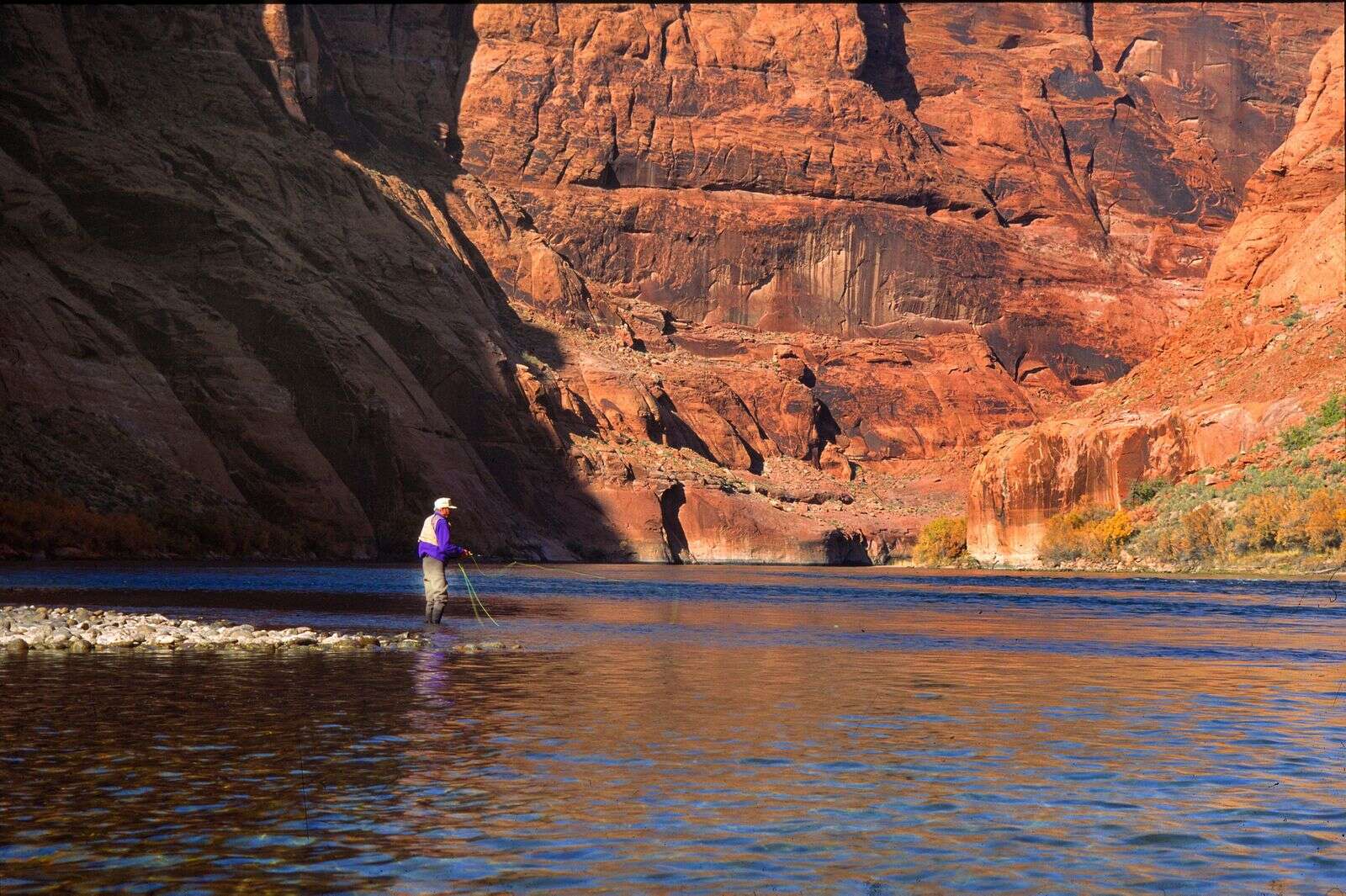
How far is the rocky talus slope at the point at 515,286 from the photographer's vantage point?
89188 millimetres

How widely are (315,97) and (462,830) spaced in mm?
130141

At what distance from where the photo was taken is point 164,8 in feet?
380

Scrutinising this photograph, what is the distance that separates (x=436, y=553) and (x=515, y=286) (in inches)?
4985

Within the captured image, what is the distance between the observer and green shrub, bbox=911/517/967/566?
118 m

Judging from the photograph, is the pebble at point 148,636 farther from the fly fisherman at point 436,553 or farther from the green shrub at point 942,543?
the green shrub at point 942,543

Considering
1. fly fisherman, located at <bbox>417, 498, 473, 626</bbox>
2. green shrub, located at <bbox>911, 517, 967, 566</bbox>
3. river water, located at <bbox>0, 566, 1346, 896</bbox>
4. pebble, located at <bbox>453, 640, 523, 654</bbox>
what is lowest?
river water, located at <bbox>0, 566, 1346, 896</bbox>

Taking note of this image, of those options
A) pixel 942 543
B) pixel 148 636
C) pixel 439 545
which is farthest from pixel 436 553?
pixel 942 543

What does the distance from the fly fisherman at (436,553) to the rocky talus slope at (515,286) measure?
44.0m

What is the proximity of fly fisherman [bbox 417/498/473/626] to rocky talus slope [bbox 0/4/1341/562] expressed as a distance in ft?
144

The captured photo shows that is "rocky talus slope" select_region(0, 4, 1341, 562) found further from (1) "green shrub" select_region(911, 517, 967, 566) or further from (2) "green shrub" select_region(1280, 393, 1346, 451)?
(2) "green shrub" select_region(1280, 393, 1346, 451)

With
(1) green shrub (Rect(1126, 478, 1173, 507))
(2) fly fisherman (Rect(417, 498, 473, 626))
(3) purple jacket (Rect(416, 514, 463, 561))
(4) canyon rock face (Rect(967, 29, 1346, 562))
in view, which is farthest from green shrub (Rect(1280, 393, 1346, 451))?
(3) purple jacket (Rect(416, 514, 463, 561))

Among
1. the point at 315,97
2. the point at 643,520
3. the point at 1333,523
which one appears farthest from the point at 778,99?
the point at 1333,523

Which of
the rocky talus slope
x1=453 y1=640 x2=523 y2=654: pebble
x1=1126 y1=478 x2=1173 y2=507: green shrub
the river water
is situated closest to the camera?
the river water

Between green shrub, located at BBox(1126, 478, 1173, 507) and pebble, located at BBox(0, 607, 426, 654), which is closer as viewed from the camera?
pebble, located at BBox(0, 607, 426, 654)
